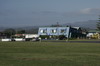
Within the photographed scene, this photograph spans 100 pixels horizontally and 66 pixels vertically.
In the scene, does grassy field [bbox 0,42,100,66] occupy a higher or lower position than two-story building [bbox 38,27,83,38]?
lower

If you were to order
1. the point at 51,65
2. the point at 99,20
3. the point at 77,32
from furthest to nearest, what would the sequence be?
the point at 77,32 < the point at 99,20 < the point at 51,65

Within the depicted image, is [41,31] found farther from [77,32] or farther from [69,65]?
[69,65]

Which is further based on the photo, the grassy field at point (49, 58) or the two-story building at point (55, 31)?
the two-story building at point (55, 31)

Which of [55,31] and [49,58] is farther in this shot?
[55,31]

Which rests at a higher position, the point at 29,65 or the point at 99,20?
the point at 99,20

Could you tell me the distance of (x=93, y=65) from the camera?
1538 cm

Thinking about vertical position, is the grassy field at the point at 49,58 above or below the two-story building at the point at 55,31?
below

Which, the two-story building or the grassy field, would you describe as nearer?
the grassy field

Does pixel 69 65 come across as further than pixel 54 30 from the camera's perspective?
No

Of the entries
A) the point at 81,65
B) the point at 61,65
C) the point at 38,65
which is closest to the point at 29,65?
the point at 38,65

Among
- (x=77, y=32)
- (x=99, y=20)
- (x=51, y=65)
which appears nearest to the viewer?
(x=51, y=65)

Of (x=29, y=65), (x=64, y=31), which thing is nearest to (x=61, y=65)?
(x=29, y=65)

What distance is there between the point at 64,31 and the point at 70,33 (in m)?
3.55

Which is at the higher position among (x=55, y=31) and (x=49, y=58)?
(x=55, y=31)
